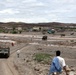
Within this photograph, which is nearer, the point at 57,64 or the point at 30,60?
the point at 57,64

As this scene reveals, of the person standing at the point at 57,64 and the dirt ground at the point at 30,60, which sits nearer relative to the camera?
the person standing at the point at 57,64

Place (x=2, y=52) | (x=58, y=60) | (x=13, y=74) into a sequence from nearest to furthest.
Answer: (x=58, y=60)
(x=13, y=74)
(x=2, y=52)

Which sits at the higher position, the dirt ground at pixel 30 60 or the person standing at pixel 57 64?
the person standing at pixel 57 64

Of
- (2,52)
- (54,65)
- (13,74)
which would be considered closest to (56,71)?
(54,65)

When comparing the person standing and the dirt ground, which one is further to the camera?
the dirt ground

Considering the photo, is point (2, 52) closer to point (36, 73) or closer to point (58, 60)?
point (36, 73)

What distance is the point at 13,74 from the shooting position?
76.5ft

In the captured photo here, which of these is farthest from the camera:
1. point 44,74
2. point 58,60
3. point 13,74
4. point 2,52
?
point 2,52

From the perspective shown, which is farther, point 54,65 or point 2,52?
point 2,52

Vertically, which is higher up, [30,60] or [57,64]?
[57,64]

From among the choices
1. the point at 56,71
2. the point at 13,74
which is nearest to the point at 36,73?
the point at 13,74

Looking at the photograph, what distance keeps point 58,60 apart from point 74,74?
13.1m

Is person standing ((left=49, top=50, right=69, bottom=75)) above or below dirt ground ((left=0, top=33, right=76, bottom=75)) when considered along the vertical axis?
above

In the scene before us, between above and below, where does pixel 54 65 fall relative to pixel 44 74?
above
